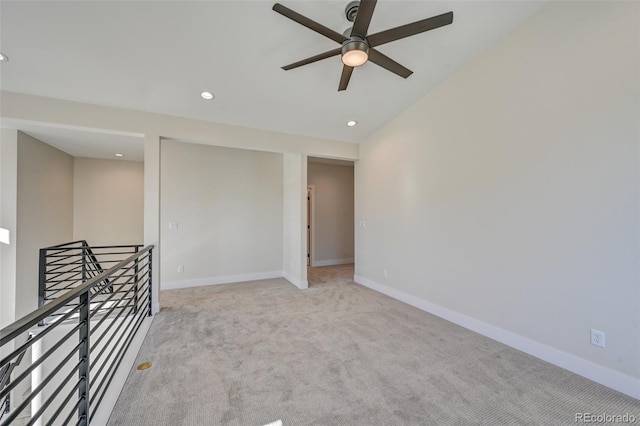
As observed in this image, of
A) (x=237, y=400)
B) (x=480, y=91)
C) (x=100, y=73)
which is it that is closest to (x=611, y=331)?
(x=480, y=91)

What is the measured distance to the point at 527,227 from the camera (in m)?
2.58

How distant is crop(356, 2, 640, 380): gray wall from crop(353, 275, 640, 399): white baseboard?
0.05 feet

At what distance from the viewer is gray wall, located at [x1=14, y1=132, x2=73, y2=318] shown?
12.4ft

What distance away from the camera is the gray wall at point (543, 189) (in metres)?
2.03

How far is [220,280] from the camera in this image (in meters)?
5.00

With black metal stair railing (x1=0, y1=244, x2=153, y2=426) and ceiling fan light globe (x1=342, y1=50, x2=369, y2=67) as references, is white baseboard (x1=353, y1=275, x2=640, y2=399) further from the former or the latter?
black metal stair railing (x1=0, y1=244, x2=153, y2=426)

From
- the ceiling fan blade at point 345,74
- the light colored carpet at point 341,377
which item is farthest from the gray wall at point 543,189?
the ceiling fan blade at point 345,74

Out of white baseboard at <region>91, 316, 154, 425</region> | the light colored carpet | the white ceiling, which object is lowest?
A: the light colored carpet

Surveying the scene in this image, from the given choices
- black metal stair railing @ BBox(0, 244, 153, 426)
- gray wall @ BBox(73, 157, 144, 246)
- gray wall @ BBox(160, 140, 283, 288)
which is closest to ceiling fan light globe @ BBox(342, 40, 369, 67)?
black metal stair railing @ BBox(0, 244, 153, 426)

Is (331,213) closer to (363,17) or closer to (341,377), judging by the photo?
(341,377)

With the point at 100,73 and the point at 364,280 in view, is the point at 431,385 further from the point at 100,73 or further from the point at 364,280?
the point at 100,73

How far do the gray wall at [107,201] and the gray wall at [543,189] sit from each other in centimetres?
573

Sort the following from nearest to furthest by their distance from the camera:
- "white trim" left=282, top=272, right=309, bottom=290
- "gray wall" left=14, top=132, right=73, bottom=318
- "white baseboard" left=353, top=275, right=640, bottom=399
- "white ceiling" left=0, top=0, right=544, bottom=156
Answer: "white baseboard" left=353, top=275, right=640, bottom=399
"white ceiling" left=0, top=0, right=544, bottom=156
"gray wall" left=14, top=132, right=73, bottom=318
"white trim" left=282, top=272, right=309, bottom=290

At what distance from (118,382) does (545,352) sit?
3626 mm
